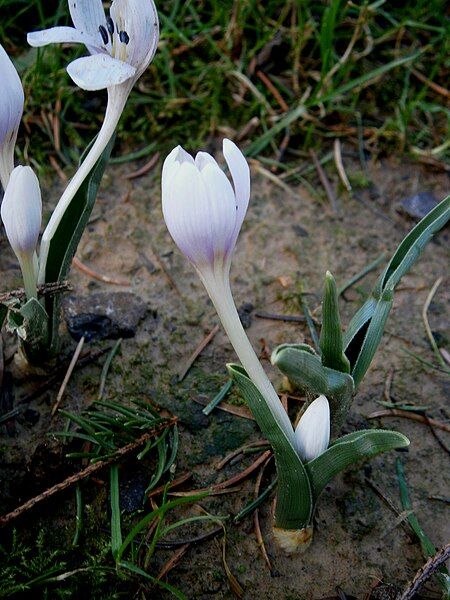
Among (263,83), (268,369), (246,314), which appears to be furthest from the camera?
(263,83)

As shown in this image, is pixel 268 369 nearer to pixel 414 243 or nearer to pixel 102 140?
pixel 414 243

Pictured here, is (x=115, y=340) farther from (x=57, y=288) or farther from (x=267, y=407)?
(x=267, y=407)

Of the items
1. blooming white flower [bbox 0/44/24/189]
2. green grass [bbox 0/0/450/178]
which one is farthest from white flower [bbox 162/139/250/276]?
green grass [bbox 0/0/450/178]

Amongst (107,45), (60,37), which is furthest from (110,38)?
(60,37)

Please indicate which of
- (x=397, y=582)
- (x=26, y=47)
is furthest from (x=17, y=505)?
(x=26, y=47)

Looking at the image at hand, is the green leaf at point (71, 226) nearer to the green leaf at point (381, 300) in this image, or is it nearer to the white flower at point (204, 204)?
the white flower at point (204, 204)

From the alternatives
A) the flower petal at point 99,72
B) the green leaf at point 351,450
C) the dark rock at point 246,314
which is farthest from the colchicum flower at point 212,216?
the dark rock at point 246,314

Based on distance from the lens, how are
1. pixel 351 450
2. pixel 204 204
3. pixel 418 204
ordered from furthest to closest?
pixel 418 204, pixel 351 450, pixel 204 204

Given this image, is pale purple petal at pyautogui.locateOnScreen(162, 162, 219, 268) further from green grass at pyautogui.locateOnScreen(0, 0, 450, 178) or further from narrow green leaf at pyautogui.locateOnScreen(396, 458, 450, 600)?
green grass at pyautogui.locateOnScreen(0, 0, 450, 178)
